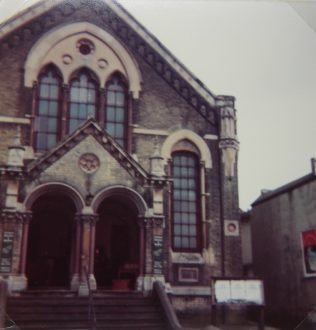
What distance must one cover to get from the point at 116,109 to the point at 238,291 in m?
8.19

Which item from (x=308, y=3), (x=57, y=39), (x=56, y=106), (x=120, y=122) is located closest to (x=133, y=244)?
(x=120, y=122)

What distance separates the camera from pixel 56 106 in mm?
19062

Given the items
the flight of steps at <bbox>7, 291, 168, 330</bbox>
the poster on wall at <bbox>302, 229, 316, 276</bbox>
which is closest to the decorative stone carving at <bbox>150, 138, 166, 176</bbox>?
the flight of steps at <bbox>7, 291, 168, 330</bbox>

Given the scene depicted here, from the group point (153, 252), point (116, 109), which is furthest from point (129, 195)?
point (116, 109)

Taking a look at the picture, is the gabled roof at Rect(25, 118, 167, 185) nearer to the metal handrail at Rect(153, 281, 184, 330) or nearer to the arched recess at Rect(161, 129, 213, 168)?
the arched recess at Rect(161, 129, 213, 168)

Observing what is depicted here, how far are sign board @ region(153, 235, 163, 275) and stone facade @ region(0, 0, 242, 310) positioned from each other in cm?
3

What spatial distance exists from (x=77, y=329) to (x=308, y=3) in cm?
947

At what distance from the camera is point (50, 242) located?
1848 cm

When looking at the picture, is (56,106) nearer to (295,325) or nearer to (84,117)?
(84,117)

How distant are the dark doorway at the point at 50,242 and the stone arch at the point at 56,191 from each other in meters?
1.18

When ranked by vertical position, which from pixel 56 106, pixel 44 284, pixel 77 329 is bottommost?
pixel 77 329

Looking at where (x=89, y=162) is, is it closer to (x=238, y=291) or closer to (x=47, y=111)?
(x=47, y=111)

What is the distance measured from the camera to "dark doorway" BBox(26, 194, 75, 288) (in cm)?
1792

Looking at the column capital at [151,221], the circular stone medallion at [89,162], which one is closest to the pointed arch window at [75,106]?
the circular stone medallion at [89,162]
